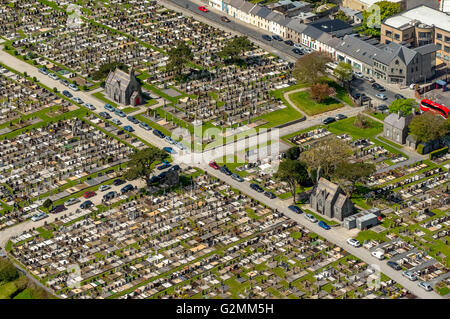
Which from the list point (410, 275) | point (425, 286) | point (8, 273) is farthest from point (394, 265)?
point (8, 273)

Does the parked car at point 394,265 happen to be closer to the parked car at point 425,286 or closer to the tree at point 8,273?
the parked car at point 425,286

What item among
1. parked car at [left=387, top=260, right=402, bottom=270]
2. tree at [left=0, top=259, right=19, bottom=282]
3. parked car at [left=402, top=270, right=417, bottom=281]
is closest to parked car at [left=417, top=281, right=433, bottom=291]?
parked car at [left=402, top=270, right=417, bottom=281]

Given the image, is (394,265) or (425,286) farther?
(394,265)

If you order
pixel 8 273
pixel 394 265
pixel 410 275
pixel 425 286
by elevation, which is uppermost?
pixel 8 273

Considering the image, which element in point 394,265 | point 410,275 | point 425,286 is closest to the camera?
point 425,286

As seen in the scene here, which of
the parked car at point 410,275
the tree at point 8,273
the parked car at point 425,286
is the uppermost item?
the tree at point 8,273

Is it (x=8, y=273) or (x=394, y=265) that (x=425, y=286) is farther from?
(x=8, y=273)

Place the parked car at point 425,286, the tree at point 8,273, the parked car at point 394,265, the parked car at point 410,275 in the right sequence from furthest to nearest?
1. the parked car at point 394,265
2. the tree at point 8,273
3. the parked car at point 410,275
4. the parked car at point 425,286

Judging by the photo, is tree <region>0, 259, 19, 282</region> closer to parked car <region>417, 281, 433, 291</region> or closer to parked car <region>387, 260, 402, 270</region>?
parked car <region>387, 260, 402, 270</region>

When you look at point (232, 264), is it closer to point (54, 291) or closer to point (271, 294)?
point (271, 294)

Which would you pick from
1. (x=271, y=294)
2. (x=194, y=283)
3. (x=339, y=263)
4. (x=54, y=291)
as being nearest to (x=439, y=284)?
(x=339, y=263)

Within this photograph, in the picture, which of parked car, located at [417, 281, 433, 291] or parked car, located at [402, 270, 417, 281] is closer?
parked car, located at [417, 281, 433, 291]

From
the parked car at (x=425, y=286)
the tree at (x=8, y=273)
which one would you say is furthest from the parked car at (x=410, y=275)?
the tree at (x=8, y=273)

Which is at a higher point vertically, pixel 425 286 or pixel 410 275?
pixel 410 275
